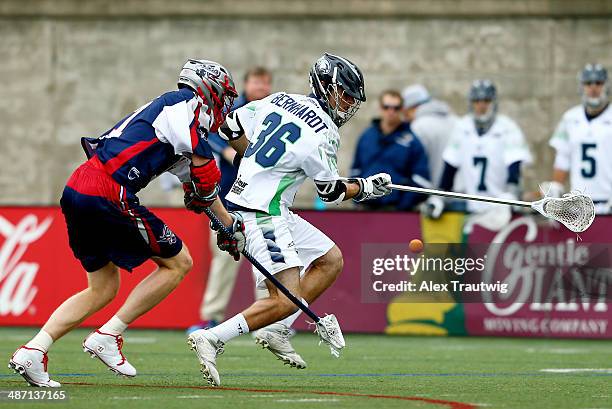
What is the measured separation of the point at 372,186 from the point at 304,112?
0.62m

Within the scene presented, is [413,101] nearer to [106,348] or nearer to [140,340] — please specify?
[140,340]

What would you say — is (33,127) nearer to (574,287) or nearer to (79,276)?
(79,276)

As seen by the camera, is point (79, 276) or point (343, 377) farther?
point (79, 276)

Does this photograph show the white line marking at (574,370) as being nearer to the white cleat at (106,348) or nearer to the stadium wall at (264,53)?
the white cleat at (106,348)

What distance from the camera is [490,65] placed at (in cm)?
1741

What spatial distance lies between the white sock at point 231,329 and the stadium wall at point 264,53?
919 centimetres

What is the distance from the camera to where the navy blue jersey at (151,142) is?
7938 millimetres

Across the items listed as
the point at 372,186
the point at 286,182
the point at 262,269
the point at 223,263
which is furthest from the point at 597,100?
the point at 262,269

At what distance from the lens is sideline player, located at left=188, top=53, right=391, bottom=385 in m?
8.40

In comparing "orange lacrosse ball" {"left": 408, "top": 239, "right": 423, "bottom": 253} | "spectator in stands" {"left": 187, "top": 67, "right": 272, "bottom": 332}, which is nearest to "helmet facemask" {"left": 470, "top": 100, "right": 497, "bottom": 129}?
"spectator in stands" {"left": 187, "top": 67, "right": 272, "bottom": 332}

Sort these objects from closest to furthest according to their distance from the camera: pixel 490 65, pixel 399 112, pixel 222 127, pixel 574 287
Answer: pixel 222 127 < pixel 574 287 < pixel 399 112 < pixel 490 65

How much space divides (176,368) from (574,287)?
4.36m

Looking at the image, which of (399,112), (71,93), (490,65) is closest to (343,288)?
(399,112)

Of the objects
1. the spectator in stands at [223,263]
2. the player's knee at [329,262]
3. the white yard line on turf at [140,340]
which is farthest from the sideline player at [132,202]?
the spectator in stands at [223,263]
